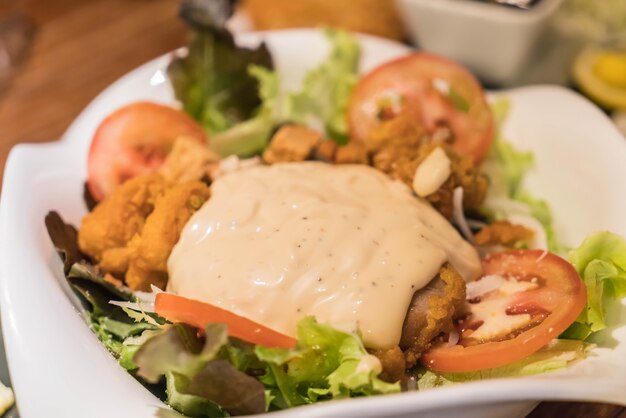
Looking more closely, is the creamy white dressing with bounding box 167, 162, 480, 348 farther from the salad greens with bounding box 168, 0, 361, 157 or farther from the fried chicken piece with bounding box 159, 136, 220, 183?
the salad greens with bounding box 168, 0, 361, 157

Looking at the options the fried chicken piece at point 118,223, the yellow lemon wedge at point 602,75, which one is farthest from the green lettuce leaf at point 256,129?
the yellow lemon wedge at point 602,75

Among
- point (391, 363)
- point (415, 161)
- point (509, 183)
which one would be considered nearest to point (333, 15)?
point (509, 183)

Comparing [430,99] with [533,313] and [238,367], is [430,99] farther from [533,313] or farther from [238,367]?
[238,367]

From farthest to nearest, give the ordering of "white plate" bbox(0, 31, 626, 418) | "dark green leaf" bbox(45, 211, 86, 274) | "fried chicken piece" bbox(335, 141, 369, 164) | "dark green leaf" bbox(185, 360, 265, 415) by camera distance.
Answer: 1. "fried chicken piece" bbox(335, 141, 369, 164)
2. "dark green leaf" bbox(45, 211, 86, 274)
3. "dark green leaf" bbox(185, 360, 265, 415)
4. "white plate" bbox(0, 31, 626, 418)

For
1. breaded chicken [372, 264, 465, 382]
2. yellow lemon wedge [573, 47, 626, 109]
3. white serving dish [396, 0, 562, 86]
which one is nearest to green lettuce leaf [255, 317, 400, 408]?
breaded chicken [372, 264, 465, 382]

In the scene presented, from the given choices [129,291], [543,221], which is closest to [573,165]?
[543,221]

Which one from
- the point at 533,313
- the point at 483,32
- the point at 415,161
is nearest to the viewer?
the point at 533,313
